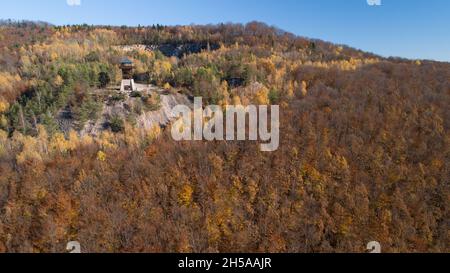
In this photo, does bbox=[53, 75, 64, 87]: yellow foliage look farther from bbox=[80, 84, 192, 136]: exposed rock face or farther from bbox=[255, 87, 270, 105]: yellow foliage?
bbox=[255, 87, 270, 105]: yellow foliage

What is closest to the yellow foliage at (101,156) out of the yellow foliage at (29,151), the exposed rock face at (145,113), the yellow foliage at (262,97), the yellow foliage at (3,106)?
the exposed rock face at (145,113)

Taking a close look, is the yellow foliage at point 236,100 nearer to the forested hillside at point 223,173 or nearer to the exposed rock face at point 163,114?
the forested hillside at point 223,173

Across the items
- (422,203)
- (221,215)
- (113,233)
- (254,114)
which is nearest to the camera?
(113,233)

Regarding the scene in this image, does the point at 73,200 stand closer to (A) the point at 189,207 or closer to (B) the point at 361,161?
(A) the point at 189,207

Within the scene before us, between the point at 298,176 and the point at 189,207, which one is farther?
the point at 298,176

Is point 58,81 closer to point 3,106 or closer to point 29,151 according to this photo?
point 3,106

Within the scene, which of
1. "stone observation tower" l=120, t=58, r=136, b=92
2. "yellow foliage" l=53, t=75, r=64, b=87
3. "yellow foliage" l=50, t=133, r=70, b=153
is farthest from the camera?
"yellow foliage" l=53, t=75, r=64, b=87

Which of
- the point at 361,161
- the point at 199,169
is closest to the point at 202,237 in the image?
the point at 199,169

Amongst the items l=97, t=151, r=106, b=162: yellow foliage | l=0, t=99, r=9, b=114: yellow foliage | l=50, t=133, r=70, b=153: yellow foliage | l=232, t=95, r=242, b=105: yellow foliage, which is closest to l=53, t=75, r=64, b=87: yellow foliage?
l=0, t=99, r=9, b=114: yellow foliage
